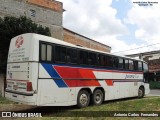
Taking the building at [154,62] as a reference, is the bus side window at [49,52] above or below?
below

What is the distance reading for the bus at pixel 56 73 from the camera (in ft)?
35.1

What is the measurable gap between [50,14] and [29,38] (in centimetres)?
2047

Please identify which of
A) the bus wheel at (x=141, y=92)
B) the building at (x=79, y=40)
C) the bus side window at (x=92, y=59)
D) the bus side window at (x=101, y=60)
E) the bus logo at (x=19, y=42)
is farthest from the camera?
the building at (x=79, y=40)

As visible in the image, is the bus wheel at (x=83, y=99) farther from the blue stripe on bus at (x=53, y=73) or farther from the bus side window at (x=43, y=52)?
the bus side window at (x=43, y=52)

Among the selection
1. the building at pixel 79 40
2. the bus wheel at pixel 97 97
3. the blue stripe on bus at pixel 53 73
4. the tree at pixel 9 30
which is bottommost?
the bus wheel at pixel 97 97

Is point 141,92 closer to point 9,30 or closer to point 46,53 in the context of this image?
point 46,53

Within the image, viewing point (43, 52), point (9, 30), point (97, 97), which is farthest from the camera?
point (9, 30)

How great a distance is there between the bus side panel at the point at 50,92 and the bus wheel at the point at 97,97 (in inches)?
76.6

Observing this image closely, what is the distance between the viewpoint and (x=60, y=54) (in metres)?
11.9

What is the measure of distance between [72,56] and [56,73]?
145 centimetres

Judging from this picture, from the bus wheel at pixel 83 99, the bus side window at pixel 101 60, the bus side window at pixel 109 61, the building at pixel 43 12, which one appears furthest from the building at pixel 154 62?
the bus wheel at pixel 83 99

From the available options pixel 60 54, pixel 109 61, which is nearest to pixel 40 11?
pixel 109 61

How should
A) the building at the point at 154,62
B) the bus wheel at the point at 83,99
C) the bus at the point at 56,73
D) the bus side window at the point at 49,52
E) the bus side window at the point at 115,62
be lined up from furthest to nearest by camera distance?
1. the building at the point at 154,62
2. the bus side window at the point at 115,62
3. the bus wheel at the point at 83,99
4. the bus side window at the point at 49,52
5. the bus at the point at 56,73

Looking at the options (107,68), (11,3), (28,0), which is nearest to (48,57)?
(107,68)
